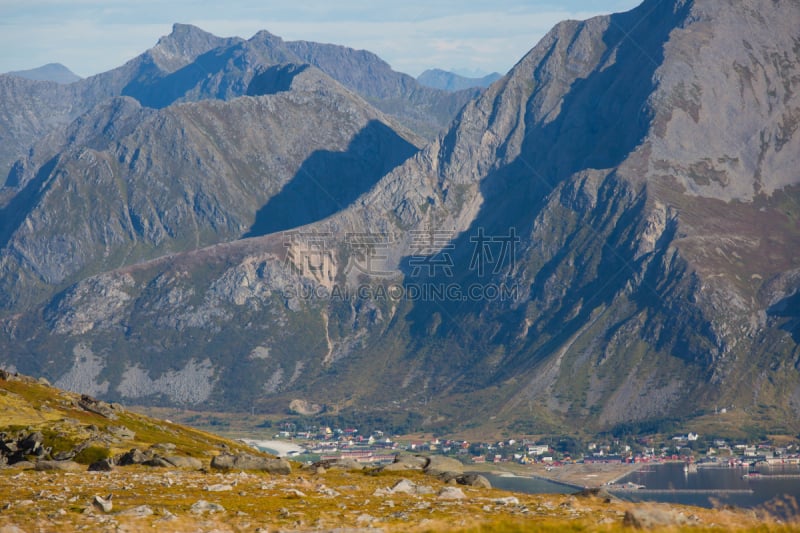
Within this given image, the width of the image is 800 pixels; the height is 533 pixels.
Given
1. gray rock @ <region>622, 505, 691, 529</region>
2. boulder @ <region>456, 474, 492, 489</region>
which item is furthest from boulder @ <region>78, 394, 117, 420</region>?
gray rock @ <region>622, 505, 691, 529</region>

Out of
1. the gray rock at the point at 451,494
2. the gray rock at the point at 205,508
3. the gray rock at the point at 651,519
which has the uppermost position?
the gray rock at the point at 651,519

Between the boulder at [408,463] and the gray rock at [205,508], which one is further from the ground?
the gray rock at [205,508]

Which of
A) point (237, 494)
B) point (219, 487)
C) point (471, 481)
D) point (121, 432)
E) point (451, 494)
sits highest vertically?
point (451, 494)

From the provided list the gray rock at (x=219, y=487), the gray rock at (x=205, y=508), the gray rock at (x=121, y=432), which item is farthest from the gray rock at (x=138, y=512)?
the gray rock at (x=121, y=432)

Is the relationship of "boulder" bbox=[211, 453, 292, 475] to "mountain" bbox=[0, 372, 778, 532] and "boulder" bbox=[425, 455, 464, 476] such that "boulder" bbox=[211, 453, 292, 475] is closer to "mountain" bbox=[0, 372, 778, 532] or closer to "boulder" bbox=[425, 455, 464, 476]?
"mountain" bbox=[0, 372, 778, 532]

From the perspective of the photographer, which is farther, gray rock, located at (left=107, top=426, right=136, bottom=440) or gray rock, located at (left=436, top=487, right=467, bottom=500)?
gray rock, located at (left=107, top=426, right=136, bottom=440)

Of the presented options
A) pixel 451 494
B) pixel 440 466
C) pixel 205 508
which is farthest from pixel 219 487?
pixel 440 466

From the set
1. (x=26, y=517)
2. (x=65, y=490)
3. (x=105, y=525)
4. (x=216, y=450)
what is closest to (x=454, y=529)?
(x=105, y=525)

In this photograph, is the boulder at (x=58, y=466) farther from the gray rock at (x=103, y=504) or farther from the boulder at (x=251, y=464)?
the gray rock at (x=103, y=504)

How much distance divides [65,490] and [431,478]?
33.7 metres

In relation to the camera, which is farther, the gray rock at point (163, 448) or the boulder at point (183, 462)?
the gray rock at point (163, 448)

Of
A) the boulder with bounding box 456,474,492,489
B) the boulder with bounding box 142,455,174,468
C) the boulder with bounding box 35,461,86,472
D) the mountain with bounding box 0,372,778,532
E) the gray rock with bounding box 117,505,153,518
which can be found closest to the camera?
the mountain with bounding box 0,372,778,532

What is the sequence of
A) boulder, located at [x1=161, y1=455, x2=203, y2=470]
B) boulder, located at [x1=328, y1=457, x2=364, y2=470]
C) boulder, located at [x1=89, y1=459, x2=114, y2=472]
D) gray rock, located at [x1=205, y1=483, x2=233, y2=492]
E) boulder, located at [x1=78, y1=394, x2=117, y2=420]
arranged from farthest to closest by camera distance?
1. boulder, located at [x1=78, y1=394, x2=117, y2=420]
2. boulder, located at [x1=328, y1=457, x2=364, y2=470]
3. boulder, located at [x1=161, y1=455, x2=203, y2=470]
4. boulder, located at [x1=89, y1=459, x2=114, y2=472]
5. gray rock, located at [x1=205, y1=483, x2=233, y2=492]

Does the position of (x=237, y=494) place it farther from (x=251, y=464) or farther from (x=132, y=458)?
(x=132, y=458)
